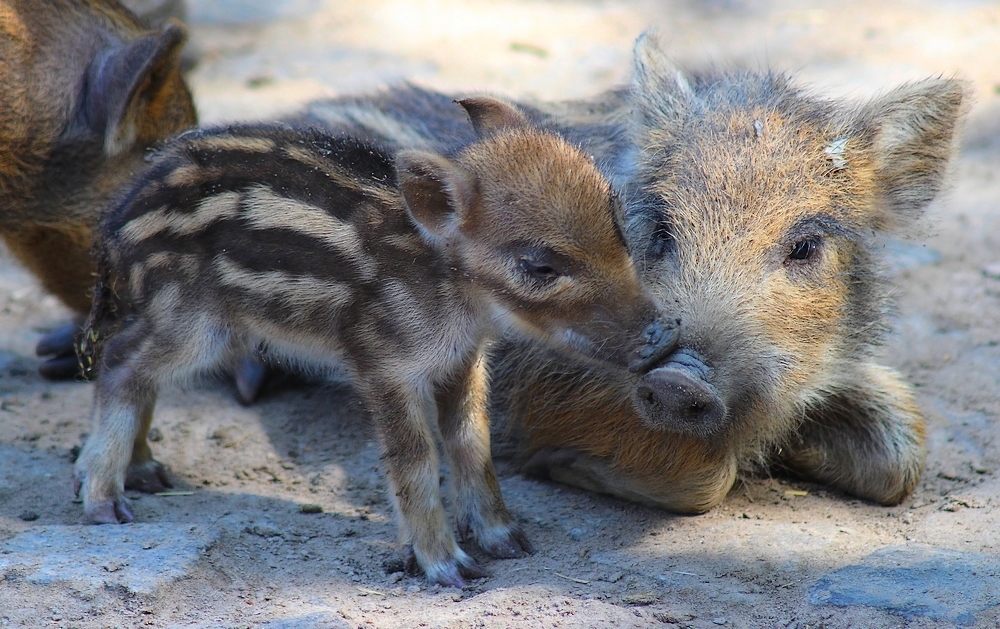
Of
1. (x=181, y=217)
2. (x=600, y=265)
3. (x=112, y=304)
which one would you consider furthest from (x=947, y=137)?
(x=112, y=304)

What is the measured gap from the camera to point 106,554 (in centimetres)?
321

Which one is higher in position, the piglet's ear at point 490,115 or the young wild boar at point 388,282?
the piglet's ear at point 490,115

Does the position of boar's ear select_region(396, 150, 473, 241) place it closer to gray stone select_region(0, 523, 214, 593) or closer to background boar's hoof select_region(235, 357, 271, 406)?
gray stone select_region(0, 523, 214, 593)

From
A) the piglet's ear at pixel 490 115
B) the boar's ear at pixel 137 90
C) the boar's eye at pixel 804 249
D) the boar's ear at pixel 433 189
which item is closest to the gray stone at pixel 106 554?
the boar's ear at pixel 433 189

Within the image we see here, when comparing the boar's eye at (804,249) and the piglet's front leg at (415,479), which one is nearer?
the piglet's front leg at (415,479)

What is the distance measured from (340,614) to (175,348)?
110 centimetres

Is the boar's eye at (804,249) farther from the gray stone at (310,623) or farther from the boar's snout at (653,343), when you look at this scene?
the gray stone at (310,623)

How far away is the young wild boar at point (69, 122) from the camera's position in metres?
4.68

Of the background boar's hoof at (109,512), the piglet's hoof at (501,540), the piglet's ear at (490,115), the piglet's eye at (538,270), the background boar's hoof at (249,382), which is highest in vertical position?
the piglet's ear at (490,115)

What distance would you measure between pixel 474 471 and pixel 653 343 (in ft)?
2.87

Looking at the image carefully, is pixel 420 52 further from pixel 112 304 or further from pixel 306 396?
pixel 112 304

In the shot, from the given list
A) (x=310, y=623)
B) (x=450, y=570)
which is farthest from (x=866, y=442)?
(x=310, y=623)

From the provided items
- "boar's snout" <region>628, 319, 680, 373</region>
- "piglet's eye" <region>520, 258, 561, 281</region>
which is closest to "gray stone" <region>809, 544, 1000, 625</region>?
"boar's snout" <region>628, 319, 680, 373</region>

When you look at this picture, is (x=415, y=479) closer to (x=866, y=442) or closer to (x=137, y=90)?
(x=866, y=442)
